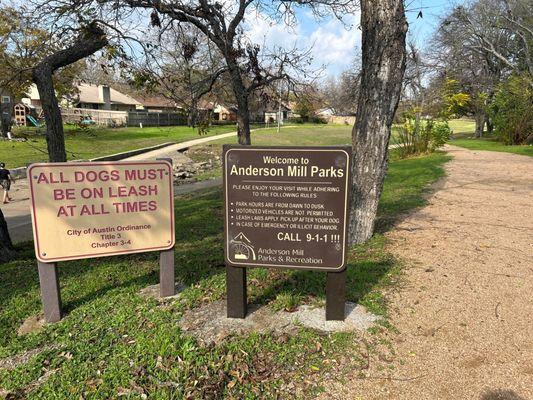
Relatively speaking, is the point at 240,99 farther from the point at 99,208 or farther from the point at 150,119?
the point at 150,119

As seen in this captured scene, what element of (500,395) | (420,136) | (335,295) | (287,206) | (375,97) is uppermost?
(375,97)

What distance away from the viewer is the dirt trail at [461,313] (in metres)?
2.86

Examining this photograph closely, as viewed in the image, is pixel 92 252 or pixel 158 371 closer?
pixel 158 371

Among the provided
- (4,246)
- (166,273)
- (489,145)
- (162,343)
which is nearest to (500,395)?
(162,343)

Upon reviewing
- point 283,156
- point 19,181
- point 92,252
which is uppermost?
point 283,156

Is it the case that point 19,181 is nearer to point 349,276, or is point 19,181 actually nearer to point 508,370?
point 349,276

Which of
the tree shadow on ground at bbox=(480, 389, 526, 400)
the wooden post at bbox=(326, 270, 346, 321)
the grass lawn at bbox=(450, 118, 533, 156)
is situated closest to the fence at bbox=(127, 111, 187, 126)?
the grass lawn at bbox=(450, 118, 533, 156)

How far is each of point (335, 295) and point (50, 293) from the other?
250 centimetres

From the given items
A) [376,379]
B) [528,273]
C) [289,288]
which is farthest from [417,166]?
[376,379]

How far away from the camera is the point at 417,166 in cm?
1521

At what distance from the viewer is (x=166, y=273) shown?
404 centimetres

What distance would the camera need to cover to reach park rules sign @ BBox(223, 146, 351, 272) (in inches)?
131

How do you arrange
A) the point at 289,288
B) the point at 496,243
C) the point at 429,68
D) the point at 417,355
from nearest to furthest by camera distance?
the point at 417,355 → the point at 289,288 → the point at 496,243 → the point at 429,68

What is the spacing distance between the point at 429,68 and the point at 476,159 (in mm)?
21625
